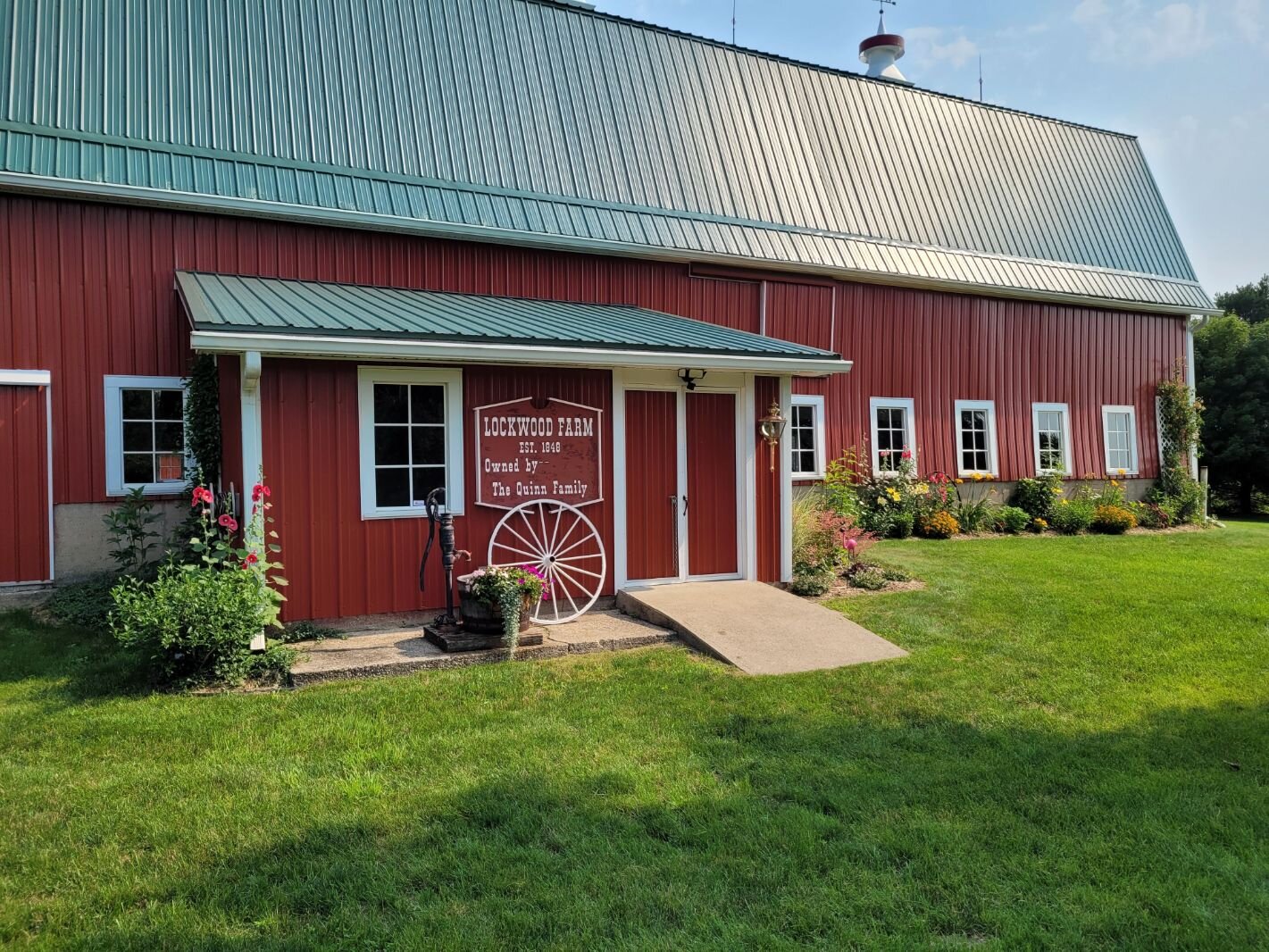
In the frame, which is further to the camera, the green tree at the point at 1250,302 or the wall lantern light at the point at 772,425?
the green tree at the point at 1250,302


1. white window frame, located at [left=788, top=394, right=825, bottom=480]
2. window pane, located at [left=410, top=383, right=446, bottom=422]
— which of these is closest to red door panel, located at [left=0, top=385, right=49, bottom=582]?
window pane, located at [left=410, top=383, right=446, bottom=422]

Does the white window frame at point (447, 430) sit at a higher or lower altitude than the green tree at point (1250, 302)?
lower

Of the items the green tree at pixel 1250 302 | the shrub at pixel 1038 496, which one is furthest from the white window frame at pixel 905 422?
the green tree at pixel 1250 302

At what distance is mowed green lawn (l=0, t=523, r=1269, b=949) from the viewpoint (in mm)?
3004

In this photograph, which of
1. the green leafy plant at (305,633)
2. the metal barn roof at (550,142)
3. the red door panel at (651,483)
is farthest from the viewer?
the metal barn roof at (550,142)

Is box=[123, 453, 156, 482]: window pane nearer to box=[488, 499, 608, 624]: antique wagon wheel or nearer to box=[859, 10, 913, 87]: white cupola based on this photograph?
box=[488, 499, 608, 624]: antique wagon wheel

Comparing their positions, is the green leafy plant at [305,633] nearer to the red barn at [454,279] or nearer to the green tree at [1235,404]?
the red barn at [454,279]

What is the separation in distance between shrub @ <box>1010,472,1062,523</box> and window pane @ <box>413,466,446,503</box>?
10.6 metres

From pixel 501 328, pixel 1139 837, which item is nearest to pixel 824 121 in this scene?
pixel 501 328

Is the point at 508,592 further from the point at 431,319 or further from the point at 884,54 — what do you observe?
the point at 884,54

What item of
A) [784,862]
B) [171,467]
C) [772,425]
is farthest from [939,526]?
[784,862]

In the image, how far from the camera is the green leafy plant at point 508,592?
20.7ft

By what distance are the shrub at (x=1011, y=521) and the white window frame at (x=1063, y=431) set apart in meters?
1.37

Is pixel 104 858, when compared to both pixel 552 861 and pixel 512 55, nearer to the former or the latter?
pixel 552 861
